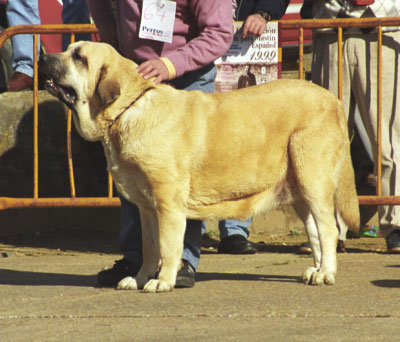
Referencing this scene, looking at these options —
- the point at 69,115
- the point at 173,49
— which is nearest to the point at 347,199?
the point at 173,49

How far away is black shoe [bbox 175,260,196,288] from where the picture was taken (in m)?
4.59

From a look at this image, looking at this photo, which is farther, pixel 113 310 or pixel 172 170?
pixel 172 170

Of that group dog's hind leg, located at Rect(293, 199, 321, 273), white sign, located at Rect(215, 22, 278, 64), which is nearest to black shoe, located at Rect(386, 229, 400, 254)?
dog's hind leg, located at Rect(293, 199, 321, 273)

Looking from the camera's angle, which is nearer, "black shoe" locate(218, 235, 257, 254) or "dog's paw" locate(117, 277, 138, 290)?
"dog's paw" locate(117, 277, 138, 290)

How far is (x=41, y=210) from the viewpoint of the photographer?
746 cm

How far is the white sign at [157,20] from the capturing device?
470 centimetres

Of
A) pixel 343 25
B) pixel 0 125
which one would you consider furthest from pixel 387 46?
pixel 0 125

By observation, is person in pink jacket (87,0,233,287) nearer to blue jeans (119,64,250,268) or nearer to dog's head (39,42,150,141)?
blue jeans (119,64,250,268)

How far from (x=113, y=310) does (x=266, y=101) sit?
62.8 inches

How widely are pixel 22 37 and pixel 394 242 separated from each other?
389 centimetres

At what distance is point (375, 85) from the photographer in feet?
20.9

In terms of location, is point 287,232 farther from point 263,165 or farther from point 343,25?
point 263,165

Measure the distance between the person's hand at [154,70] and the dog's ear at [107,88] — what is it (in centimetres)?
23

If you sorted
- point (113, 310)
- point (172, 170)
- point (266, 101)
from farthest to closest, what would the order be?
point (266, 101), point (172, 170), point (113, 310)
